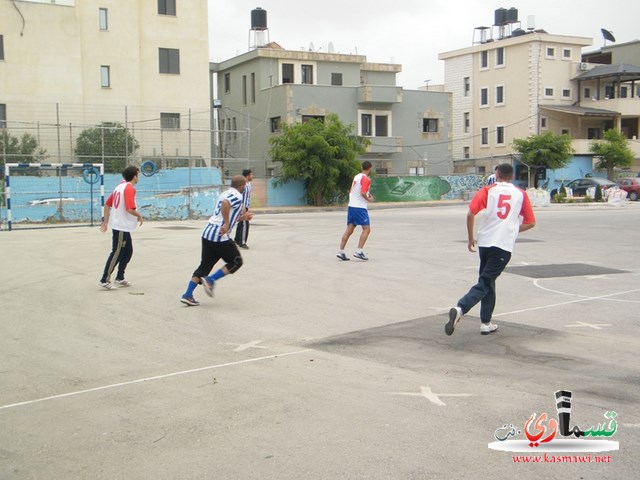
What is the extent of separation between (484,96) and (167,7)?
32877 millimetres

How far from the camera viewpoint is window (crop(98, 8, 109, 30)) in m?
39.1

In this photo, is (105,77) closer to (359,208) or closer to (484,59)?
(359,208)

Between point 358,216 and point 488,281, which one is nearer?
point 488,281

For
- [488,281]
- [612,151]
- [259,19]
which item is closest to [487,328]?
[488,281]

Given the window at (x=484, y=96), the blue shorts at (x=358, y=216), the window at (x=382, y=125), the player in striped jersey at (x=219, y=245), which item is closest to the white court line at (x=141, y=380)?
the player in striped jersey at (x=219, y=245)

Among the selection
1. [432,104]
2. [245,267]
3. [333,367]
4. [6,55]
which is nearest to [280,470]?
[333,367]

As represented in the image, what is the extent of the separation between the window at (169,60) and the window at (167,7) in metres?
2.00

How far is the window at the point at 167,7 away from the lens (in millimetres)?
40766

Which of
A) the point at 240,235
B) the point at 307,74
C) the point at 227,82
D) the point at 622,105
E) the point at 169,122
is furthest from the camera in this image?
the point at 622,105

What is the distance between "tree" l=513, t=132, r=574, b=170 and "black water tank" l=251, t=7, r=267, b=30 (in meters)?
21.8

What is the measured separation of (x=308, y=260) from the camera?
14.5 m

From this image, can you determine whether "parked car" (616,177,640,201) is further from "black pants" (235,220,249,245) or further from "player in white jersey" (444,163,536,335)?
"player in white jersey" (444,163,536,335)

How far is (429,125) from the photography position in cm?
5484

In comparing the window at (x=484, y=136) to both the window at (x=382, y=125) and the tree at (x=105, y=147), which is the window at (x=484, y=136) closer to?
the window at (x=382, y=125)
